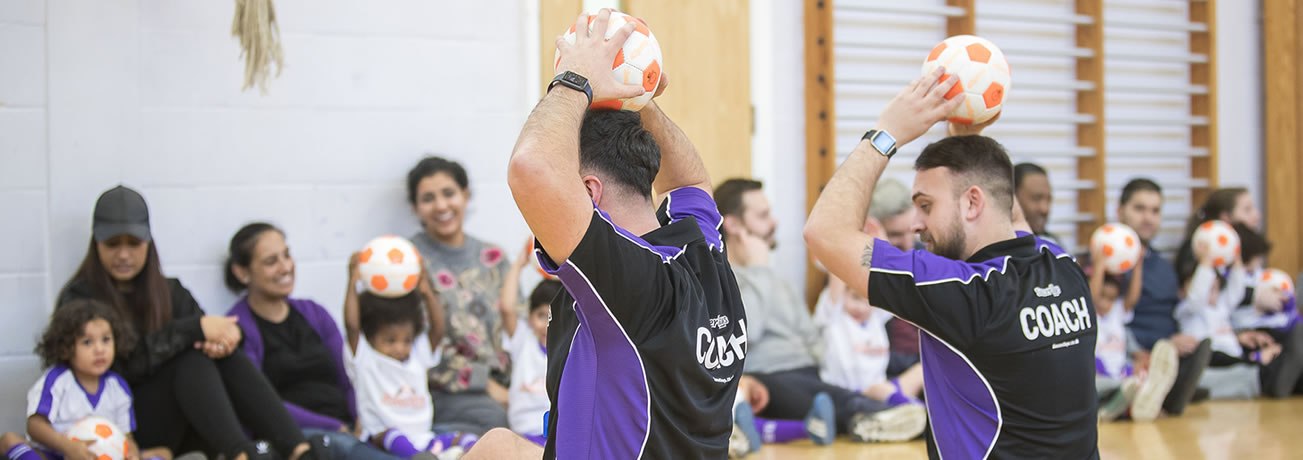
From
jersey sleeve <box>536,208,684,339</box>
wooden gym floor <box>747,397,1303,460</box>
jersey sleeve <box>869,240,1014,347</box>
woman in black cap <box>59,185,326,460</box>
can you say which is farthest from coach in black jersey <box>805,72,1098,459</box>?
woman in black cap <box>59,185,326,460</box>

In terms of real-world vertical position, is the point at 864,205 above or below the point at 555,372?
above

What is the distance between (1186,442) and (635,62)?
3847mm

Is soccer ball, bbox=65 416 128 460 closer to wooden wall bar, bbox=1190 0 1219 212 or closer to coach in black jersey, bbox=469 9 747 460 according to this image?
coach in black jersey, bbox=469 9 747 460

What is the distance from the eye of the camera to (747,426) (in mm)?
4645

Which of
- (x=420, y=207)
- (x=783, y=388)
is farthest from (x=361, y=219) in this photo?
(x=783, y=388)

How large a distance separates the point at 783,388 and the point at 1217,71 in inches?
166

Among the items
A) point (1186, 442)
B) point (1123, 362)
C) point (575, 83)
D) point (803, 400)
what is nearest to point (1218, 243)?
point (1123, 362)

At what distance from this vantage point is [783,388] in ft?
16.8

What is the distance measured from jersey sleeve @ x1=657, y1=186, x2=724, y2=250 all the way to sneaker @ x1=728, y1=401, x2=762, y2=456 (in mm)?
2465

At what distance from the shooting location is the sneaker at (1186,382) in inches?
220

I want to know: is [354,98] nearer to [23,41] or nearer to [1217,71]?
[23,41]

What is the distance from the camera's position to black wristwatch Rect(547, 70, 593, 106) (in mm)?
1793

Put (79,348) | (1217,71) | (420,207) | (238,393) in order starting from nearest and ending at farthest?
(79,348) < (238,393) < (420,207) < (1217,71)

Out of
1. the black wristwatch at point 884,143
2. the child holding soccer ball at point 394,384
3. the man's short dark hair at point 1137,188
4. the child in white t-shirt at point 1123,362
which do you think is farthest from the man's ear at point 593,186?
the man's short dark hair at point 1137,188
